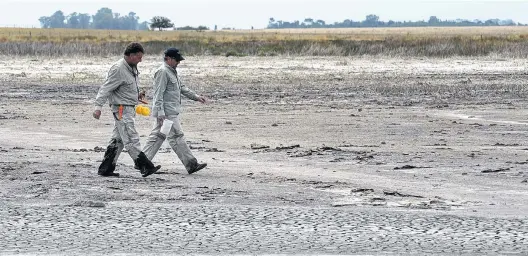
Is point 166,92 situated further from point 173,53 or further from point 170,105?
point 173,53

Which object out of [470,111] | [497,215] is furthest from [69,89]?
[497,215]

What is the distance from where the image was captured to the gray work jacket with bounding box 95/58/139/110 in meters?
13.7

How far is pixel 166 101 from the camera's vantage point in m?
14.2

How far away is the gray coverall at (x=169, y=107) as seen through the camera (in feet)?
46.3

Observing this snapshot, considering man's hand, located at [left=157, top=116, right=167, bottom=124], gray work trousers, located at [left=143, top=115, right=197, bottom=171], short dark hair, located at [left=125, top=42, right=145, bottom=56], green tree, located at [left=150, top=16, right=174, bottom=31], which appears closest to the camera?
short dark hair, located at [left=125, top=42, right=145, bottom=56]

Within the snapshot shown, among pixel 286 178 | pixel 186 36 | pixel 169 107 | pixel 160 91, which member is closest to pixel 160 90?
pixel 160 91

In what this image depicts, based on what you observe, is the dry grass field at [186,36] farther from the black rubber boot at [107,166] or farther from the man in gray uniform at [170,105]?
the black rubber boot at [107,166]

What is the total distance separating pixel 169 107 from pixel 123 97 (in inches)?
27.4

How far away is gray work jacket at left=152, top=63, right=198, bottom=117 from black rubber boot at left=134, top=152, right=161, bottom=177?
655mm

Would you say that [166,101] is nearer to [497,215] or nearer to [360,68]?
[497,215]

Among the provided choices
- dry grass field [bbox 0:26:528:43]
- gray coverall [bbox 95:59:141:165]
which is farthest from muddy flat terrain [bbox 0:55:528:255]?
dry grass field [bbox 0:26:528:43]

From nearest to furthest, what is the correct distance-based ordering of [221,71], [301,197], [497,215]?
[497,215] < [301,197] < [221,71]

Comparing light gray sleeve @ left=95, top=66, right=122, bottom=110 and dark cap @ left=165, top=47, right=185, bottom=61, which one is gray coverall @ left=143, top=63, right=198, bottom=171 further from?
light gray sleeve @ left=95, top=66, right=122, bottom=110

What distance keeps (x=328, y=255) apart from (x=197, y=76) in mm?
29376
